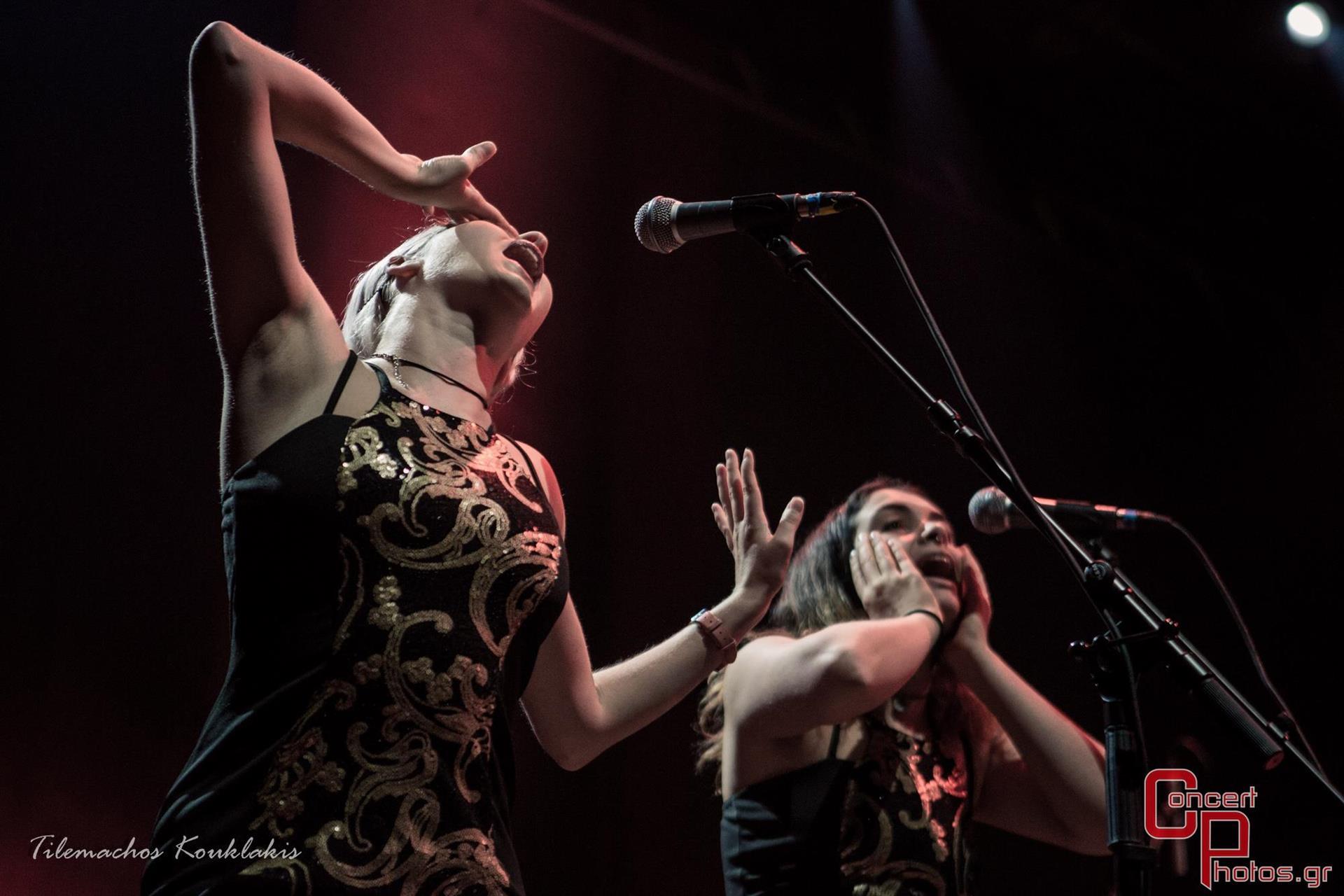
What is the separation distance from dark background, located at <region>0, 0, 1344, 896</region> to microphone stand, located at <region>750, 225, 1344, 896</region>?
71 centimetres

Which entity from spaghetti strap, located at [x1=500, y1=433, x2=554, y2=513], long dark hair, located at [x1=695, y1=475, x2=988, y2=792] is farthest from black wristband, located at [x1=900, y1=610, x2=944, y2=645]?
spaghetti strap, located at [x1=500, y1=433, x2=554, y2=513]

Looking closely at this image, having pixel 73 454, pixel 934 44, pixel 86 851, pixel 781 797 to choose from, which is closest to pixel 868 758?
pixel 781 797

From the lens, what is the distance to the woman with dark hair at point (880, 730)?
6.75 ft

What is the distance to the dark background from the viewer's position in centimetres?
211

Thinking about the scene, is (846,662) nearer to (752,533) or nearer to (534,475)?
(752,533)

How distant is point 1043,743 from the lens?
96.1 inches

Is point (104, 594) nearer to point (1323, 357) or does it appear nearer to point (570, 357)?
point (570, 357)

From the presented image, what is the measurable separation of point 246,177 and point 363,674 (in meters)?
0.60

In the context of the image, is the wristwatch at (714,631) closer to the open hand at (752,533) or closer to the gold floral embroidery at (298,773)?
the open hand at (752,533)

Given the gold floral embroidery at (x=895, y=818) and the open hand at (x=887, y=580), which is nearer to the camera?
the gold floral embroidery at (x=895, y=818)

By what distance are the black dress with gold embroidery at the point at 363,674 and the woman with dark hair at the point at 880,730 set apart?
0.57m

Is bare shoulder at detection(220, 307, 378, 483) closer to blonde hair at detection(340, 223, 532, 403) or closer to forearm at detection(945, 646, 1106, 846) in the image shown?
blonde hair at detection(340, 223, 532, 403)

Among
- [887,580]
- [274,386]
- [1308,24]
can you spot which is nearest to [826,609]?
[887,580]

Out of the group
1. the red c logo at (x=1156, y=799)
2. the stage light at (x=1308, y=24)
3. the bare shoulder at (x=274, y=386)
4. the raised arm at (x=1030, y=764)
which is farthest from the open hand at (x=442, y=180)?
the stage light at (x=1308, y=24)
